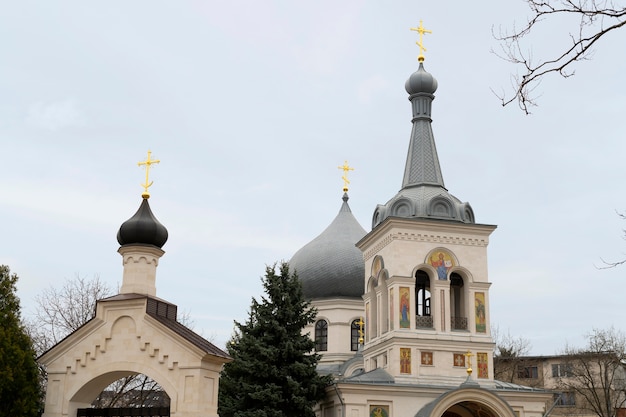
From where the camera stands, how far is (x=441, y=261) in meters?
26.7

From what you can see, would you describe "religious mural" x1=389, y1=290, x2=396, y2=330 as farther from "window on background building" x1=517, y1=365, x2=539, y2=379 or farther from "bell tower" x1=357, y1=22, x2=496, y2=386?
"window on background building" x1=517, y1=365, x2=539, y2=379

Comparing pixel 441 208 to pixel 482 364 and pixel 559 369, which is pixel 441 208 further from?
pixel 559 369

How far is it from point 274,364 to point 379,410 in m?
3.53

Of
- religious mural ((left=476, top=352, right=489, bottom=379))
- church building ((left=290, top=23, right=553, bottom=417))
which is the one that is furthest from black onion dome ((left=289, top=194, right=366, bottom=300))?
religious mural ((left=476, top=352, right=489, bottom=379))

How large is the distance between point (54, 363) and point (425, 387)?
1162 cm

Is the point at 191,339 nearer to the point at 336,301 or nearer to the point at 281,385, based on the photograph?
the point at 281,385

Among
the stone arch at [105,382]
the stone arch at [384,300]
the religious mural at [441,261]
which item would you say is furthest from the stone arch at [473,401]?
the stone arch at [105,382]

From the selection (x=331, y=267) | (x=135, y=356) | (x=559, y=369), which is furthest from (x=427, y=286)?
(x=559, y=369)

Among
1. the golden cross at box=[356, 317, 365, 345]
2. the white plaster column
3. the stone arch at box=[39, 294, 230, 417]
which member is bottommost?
the stone arch at box=[39, 294, 230, 417]

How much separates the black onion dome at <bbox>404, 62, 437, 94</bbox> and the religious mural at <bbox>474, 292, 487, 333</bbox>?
25.6 feet

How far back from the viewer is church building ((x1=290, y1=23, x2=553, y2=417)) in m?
24.7

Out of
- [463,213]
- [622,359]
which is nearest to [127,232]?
[463,213]

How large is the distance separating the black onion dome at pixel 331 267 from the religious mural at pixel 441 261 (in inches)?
308

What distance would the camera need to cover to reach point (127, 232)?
19.2 metres
